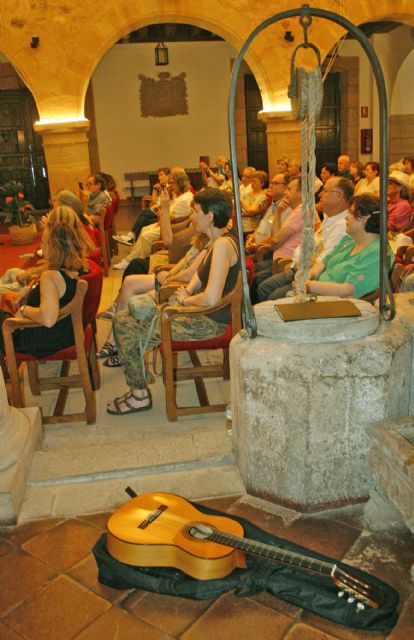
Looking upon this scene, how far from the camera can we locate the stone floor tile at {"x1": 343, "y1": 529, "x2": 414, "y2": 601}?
6.19 ft

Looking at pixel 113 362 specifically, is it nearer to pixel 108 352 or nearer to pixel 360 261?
pixel 108 352

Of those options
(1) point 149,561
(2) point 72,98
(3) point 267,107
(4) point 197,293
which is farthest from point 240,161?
(1) point 149,561

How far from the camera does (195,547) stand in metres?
1.89

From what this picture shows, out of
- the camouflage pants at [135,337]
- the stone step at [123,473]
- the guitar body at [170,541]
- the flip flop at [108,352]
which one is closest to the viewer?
the guitar body at [170,541]

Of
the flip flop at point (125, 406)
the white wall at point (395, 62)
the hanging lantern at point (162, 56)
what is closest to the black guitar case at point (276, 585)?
the flip flop at point (125, 406)

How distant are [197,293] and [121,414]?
31.9 inches

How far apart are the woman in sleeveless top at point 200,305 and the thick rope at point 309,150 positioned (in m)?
0.90

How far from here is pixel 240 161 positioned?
13773 mm

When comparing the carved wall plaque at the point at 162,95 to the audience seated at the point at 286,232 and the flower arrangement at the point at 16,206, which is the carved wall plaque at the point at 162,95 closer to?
the flower arrangement at the point at 16,206

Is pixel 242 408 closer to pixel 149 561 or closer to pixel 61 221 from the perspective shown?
pixel 149 561

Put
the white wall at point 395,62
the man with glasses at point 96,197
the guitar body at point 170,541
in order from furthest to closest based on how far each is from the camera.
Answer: the white wall at point 395,62, the man with glasses at point 96,197, the guitar body at point 170,541

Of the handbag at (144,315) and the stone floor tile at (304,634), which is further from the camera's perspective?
the handbag at (144,315)

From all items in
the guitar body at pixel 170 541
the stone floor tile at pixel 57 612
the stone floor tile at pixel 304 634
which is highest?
the guitar body at pixel 170 541

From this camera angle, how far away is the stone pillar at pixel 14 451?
2289 mm
